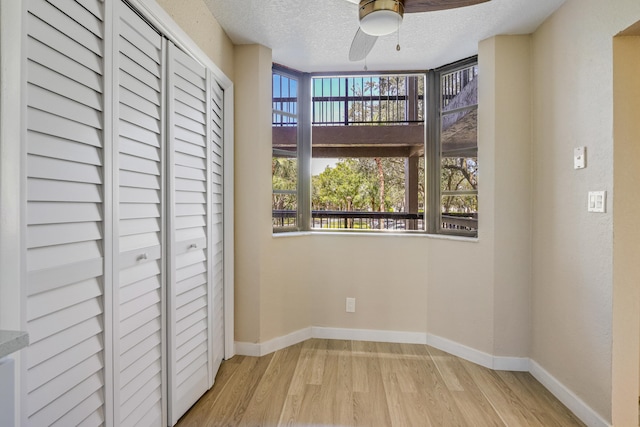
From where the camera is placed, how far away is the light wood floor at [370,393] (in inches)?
Result: 71.3

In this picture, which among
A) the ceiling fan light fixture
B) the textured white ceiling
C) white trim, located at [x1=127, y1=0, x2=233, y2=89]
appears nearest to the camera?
the ceiling fan light fixture

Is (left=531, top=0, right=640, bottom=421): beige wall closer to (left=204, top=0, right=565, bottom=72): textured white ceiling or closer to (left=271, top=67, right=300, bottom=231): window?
(left=204, top=0, right=565, bottom=72): textured white ceiling

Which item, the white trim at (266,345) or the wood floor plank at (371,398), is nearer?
the wood floor plank at (371,398)

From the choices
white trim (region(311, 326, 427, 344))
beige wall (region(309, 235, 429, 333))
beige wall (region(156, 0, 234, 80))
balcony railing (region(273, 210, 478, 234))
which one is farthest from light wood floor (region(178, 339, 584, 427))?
beige wall (region(156, 0, 234, 80))

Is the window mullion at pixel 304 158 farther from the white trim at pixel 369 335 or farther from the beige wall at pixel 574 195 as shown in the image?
the beige wall at pixel 574 195

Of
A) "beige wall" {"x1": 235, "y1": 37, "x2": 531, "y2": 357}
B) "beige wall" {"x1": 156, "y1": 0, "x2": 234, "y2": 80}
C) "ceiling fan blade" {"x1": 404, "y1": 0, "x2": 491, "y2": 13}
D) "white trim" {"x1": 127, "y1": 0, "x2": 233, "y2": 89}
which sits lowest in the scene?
"beige wall" {"x1": 235, "y1": 37, "x2": 531, "y2": 357}

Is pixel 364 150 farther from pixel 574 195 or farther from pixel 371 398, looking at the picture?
pixel 371 398

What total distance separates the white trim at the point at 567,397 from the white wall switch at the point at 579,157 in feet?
4.33

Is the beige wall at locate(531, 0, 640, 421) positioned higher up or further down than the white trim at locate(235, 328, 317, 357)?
higher up

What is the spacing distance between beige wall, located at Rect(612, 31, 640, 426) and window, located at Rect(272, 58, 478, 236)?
1.21 metres

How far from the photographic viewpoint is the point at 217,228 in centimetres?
233

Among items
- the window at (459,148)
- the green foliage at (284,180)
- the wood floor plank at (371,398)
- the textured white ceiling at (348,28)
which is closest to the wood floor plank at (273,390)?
the wood floor plank at (371,398)

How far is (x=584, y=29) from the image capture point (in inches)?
70.9

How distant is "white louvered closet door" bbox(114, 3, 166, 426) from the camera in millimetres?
1320
